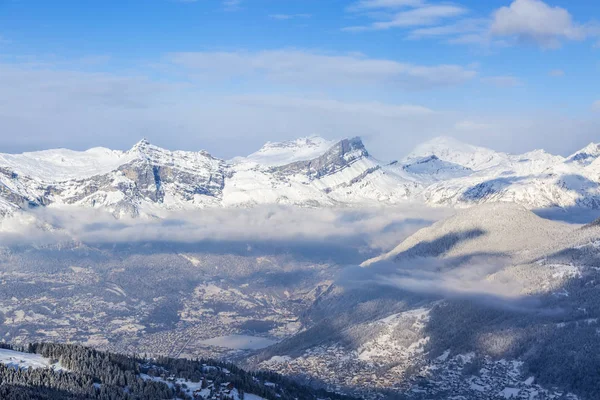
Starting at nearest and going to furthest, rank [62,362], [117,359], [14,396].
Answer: [14,396] → [62,362] → [117,359]

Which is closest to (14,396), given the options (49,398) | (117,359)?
(49,398)

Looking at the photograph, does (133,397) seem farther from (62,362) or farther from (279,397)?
(279,397)

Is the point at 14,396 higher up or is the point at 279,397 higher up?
the point at 14,396

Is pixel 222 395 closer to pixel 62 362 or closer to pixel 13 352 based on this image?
pixel 62 362

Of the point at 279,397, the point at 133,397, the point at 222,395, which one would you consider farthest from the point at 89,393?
the point at 279,397

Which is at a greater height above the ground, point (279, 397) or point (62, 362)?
point (62, 362)

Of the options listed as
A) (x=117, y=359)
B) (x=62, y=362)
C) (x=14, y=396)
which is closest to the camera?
(x=14, y=396)

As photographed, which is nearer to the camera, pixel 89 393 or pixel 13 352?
pixel 89 393

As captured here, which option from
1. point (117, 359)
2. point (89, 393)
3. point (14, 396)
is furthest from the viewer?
point (117, 359)

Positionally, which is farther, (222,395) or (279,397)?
(279,397)
